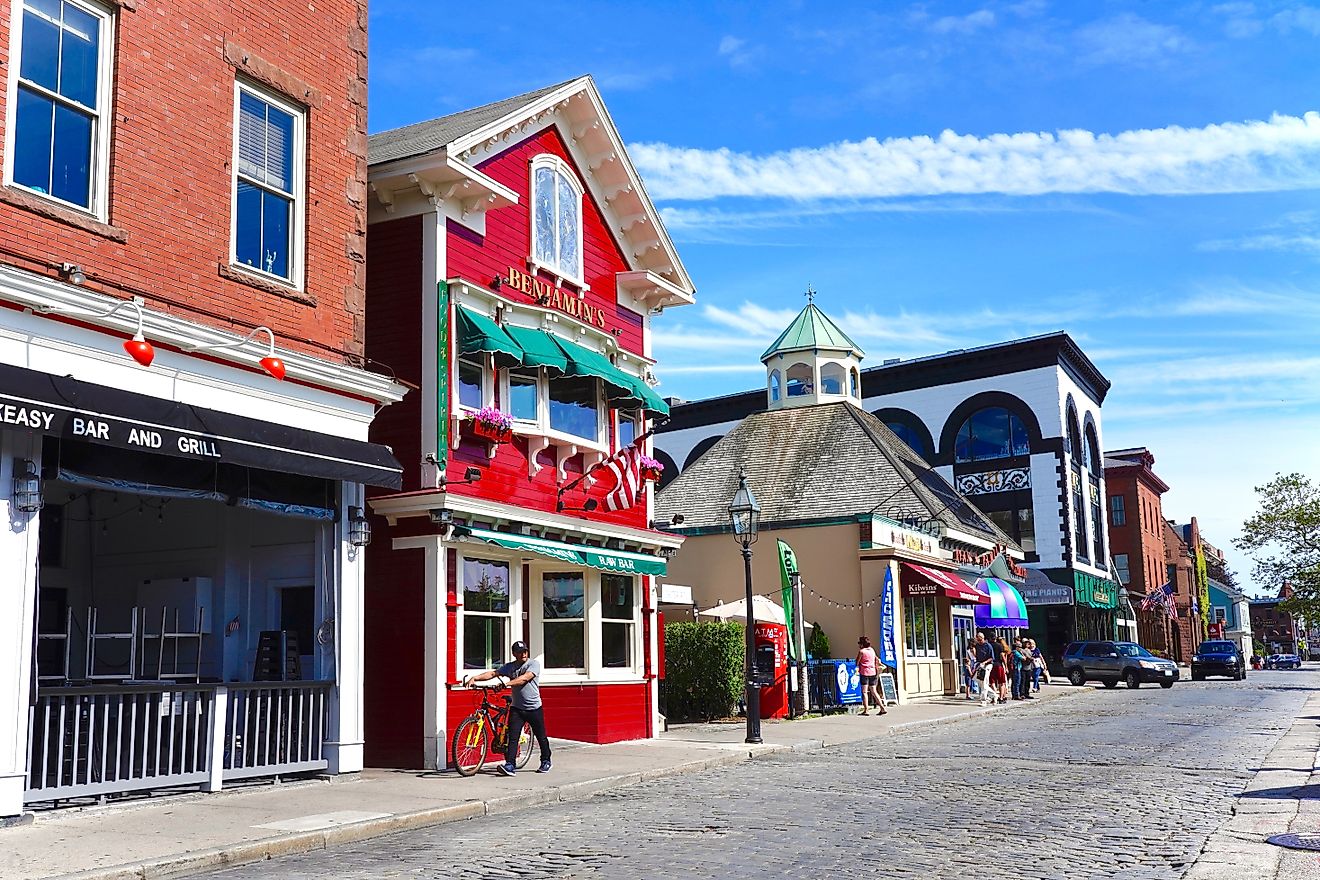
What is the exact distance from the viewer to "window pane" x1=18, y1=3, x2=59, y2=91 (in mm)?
11531

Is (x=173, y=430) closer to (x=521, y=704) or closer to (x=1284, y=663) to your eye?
(x=521, y=704)

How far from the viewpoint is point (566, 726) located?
1931 centimetres

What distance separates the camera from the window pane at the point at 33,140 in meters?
11.4

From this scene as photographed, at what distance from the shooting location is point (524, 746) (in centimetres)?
1609

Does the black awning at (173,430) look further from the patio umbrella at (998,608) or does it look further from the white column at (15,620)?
the patio umbrella at (998,608)

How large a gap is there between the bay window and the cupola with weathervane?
23.3 m

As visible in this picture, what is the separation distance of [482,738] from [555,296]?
6.96 m

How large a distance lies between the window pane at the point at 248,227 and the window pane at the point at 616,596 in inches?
326

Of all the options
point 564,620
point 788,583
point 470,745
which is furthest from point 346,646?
point 788,583

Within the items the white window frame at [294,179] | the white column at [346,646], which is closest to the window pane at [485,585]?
the white column at [346,646]

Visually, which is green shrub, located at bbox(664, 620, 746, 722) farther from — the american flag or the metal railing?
the metal railing

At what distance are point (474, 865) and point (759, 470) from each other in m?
28.6

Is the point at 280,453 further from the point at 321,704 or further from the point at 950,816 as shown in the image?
the point at 950,816

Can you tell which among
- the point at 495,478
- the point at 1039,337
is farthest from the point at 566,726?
the point at 1039,337
